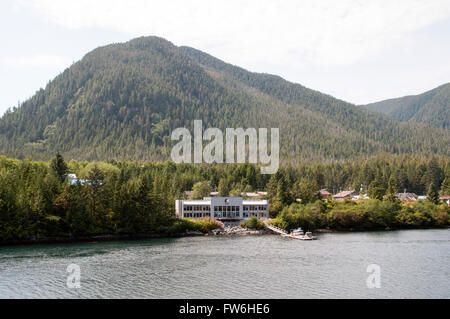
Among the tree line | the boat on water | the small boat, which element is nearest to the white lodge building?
the tree line

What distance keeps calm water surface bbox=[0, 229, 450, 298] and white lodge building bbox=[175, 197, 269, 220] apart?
21.5 metres

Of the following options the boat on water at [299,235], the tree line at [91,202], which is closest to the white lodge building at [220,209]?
the tree line at [91,202]

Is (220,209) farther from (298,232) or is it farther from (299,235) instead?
(299,235)

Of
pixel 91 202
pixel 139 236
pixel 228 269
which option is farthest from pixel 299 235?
pixel 91 202

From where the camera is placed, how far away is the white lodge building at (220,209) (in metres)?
91.1

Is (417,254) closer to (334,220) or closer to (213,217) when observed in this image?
(334,220)

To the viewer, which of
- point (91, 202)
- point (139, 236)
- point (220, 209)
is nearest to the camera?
point (91, 202)

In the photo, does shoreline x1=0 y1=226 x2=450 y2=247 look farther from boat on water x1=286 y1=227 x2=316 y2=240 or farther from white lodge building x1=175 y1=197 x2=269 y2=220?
white lodge building x1=175 y1=197 x2=269 y2=220

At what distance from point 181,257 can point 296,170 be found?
9715cm

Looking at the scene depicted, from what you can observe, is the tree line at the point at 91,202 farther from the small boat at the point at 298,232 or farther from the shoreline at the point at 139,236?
the small boat at the point at 298,232

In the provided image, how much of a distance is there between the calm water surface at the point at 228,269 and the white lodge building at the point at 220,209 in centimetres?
2153

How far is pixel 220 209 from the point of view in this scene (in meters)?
91.7

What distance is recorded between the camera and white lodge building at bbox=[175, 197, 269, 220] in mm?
91125

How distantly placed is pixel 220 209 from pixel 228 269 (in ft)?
146
